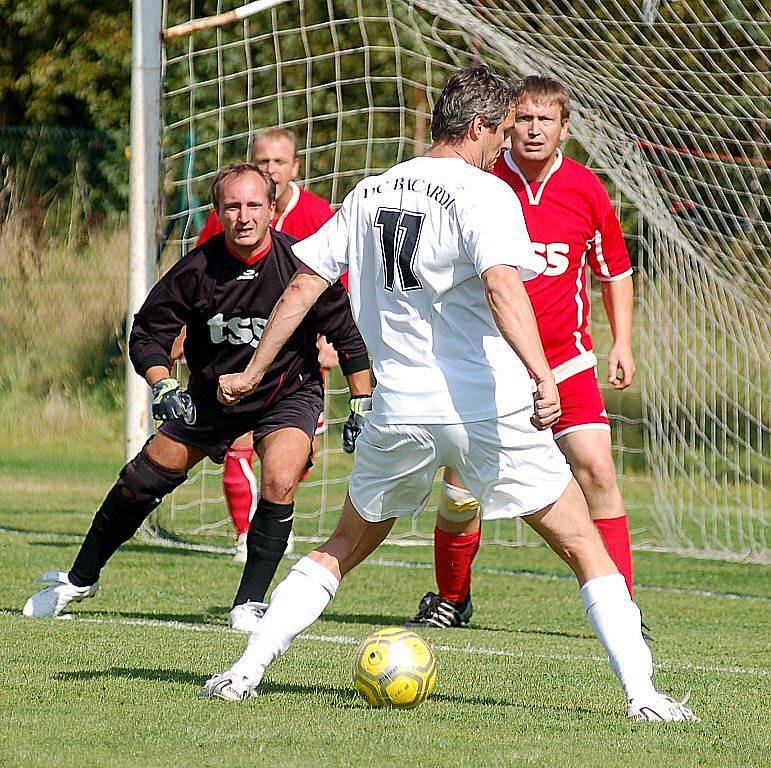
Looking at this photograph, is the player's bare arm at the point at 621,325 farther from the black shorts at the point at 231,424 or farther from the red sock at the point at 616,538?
the black shorts at the point at 231,424

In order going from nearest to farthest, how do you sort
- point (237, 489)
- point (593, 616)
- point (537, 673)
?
point (593, 616) → point (537, 673) → point (237, 489)

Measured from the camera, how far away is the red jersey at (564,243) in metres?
6.18

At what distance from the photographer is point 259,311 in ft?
19.8

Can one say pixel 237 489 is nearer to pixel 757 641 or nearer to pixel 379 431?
pixel 757 641

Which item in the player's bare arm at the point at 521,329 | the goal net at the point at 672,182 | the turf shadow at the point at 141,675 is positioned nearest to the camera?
the player's bare arm at the point at 521,329

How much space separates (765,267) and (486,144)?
5.06 meters

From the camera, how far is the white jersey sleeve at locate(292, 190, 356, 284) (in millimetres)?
4426

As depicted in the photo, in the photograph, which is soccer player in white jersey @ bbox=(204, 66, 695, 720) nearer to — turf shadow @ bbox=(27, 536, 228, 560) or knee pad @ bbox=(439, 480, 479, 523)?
knee pad @ bbox=(439, 480, 479, 523)

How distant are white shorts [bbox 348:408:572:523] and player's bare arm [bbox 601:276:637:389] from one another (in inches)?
85.0

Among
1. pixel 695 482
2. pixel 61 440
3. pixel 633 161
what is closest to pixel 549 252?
pixel 633 161

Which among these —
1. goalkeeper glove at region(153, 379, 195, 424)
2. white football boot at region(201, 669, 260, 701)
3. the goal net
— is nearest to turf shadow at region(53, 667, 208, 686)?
white football boot at region(201, 669, 260, 701)

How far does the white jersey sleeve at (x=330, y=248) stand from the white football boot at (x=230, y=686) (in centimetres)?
120

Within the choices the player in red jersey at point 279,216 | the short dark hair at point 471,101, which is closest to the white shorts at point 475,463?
the short dark hair at point 471,101

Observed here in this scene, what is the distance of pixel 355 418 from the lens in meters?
5.80
